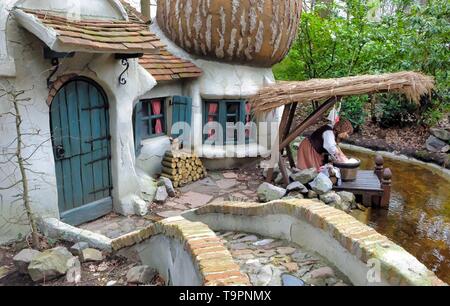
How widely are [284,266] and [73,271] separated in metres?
2.63

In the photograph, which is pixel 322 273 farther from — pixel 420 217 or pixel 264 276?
pixel 420 217

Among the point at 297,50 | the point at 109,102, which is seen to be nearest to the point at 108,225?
the point at 109,102

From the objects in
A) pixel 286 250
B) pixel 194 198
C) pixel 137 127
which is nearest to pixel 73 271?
pixel 286 250

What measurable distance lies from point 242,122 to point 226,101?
0.69 metres

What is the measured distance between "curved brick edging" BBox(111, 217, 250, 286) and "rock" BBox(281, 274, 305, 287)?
60cm

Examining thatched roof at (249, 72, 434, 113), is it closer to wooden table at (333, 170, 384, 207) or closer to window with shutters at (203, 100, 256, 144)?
wooden table at (333, 170, 384, 207)

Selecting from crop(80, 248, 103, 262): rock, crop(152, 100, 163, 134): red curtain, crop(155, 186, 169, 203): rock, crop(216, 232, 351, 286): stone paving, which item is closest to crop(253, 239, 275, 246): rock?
crop(216, 232, 351, 286): stone paving

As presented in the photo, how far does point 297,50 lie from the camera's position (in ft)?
49.9

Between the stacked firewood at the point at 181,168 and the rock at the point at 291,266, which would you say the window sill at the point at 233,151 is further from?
the rock at the point at 291,266

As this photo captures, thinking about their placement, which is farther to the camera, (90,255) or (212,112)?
(212,112)

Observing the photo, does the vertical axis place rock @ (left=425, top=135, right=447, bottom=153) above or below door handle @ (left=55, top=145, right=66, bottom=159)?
below

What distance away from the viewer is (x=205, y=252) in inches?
125

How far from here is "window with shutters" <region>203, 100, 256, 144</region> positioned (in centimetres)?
983
